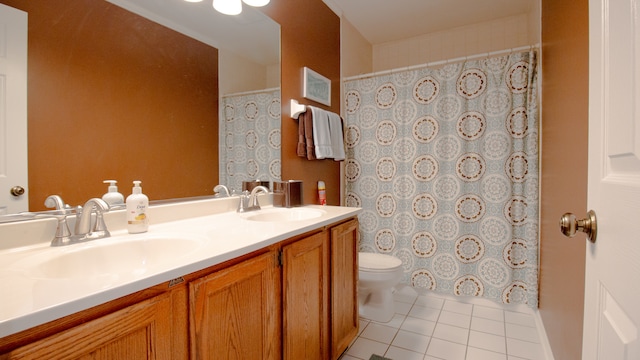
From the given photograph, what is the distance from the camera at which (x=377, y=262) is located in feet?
6.75

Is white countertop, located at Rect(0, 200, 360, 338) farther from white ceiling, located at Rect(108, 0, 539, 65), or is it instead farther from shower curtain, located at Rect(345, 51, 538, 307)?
shower curtain, located at Rect(345, 51, 538, 307)

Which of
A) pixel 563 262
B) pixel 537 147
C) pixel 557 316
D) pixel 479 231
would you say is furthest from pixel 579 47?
pixel 479 231

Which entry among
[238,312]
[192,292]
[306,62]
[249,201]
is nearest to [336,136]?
[306,62]

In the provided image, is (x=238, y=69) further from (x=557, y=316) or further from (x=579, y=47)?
(x=557, y=316)

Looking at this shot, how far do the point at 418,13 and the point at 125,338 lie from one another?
2920 millimetres

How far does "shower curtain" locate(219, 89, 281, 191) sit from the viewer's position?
5.17 ft

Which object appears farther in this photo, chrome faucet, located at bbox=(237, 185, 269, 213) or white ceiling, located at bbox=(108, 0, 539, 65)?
chrome faucet, located at bbox=(237, 185, 269, 213)

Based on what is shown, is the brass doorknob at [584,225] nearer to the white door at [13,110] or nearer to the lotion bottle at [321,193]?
the white door at [13,110]

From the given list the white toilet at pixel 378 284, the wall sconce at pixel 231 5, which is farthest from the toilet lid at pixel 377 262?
the wall sconce at pixel 231 5

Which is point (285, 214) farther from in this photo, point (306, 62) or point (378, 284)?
point (306, 62)

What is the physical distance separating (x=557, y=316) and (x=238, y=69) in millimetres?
1991

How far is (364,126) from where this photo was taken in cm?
250

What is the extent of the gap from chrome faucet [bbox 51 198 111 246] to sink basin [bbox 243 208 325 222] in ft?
2.11

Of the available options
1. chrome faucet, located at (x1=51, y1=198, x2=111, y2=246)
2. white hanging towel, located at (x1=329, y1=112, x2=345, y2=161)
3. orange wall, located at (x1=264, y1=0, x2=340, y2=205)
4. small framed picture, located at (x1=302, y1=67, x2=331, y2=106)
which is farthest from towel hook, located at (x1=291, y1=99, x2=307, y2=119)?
chrome faucet, located at (x1=51, y1=198, x2=111, y2=246)
